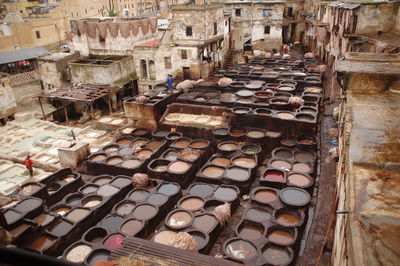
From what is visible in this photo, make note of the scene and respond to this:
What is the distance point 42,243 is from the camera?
38.0 feet

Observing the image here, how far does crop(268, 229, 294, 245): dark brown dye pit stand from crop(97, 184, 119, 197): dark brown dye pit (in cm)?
731

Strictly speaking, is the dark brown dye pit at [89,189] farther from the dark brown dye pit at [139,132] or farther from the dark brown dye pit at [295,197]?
the dark brown dye pit at [295,197]

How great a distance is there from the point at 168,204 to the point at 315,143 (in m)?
8.21

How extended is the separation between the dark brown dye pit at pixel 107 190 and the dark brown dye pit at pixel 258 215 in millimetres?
6286

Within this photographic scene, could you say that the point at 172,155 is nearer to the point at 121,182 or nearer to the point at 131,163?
the point at 131,163

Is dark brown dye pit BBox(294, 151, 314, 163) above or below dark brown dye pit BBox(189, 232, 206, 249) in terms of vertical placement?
above

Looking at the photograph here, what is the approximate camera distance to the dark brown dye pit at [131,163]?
16.4 meters

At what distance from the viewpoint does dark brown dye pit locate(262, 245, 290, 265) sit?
1003 cm

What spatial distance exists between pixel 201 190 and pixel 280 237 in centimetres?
440

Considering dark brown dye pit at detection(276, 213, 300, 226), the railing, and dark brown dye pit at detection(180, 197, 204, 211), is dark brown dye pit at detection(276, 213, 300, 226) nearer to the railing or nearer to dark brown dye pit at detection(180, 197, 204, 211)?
dark brown dye pit at detection(180, 197, 204, 211)

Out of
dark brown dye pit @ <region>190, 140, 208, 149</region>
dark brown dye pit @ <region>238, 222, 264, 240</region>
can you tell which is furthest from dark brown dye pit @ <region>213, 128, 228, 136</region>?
dark brown dye pit @ <region>238, 222, 264, 240</region>

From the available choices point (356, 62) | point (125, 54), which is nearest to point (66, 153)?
point (356, 62)

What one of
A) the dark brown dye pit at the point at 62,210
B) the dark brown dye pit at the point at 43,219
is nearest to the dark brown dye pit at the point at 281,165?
the dark brown dye pit at the point at 62,210

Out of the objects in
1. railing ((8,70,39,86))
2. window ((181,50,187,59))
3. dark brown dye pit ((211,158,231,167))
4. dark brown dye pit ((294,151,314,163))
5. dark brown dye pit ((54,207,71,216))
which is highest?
window ((181,50,187,59))
